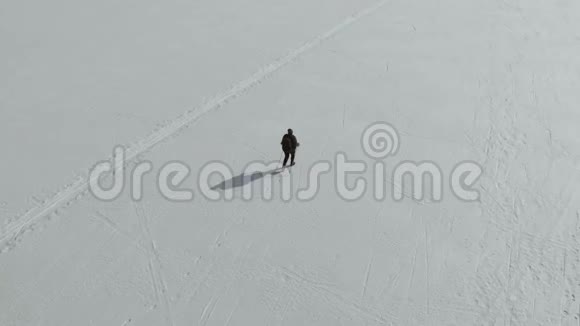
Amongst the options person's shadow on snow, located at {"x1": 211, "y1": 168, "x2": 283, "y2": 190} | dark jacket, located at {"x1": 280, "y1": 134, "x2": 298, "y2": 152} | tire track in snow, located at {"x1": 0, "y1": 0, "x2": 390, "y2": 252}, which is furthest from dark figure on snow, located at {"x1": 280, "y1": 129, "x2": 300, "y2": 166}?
tire track in snow, located at {"x1": 0, "y1": 0, "x2": 390, "y2": 252}

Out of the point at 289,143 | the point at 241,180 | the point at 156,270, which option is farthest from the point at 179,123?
the point at 156,270

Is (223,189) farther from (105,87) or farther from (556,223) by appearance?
(556,223)

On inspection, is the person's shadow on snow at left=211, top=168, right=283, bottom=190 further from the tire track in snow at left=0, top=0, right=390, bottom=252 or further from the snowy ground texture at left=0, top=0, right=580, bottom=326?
the tire track in snow at left=0, top=0, right=390, bottom=252

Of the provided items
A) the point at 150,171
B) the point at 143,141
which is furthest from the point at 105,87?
the point at 150,171

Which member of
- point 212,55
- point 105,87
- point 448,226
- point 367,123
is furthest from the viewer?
point 212,55

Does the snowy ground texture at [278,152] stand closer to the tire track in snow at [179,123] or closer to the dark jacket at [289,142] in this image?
the tire track in snow at [179,123]

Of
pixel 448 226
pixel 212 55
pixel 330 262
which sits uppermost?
pixel 212 55

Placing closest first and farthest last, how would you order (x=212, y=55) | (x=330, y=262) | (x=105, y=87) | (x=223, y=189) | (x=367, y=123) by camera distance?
(x=330, y=262) < (x=223, y=189) < (x=367, y=123) < (x=105, y=87) < (x=212, y=55)
